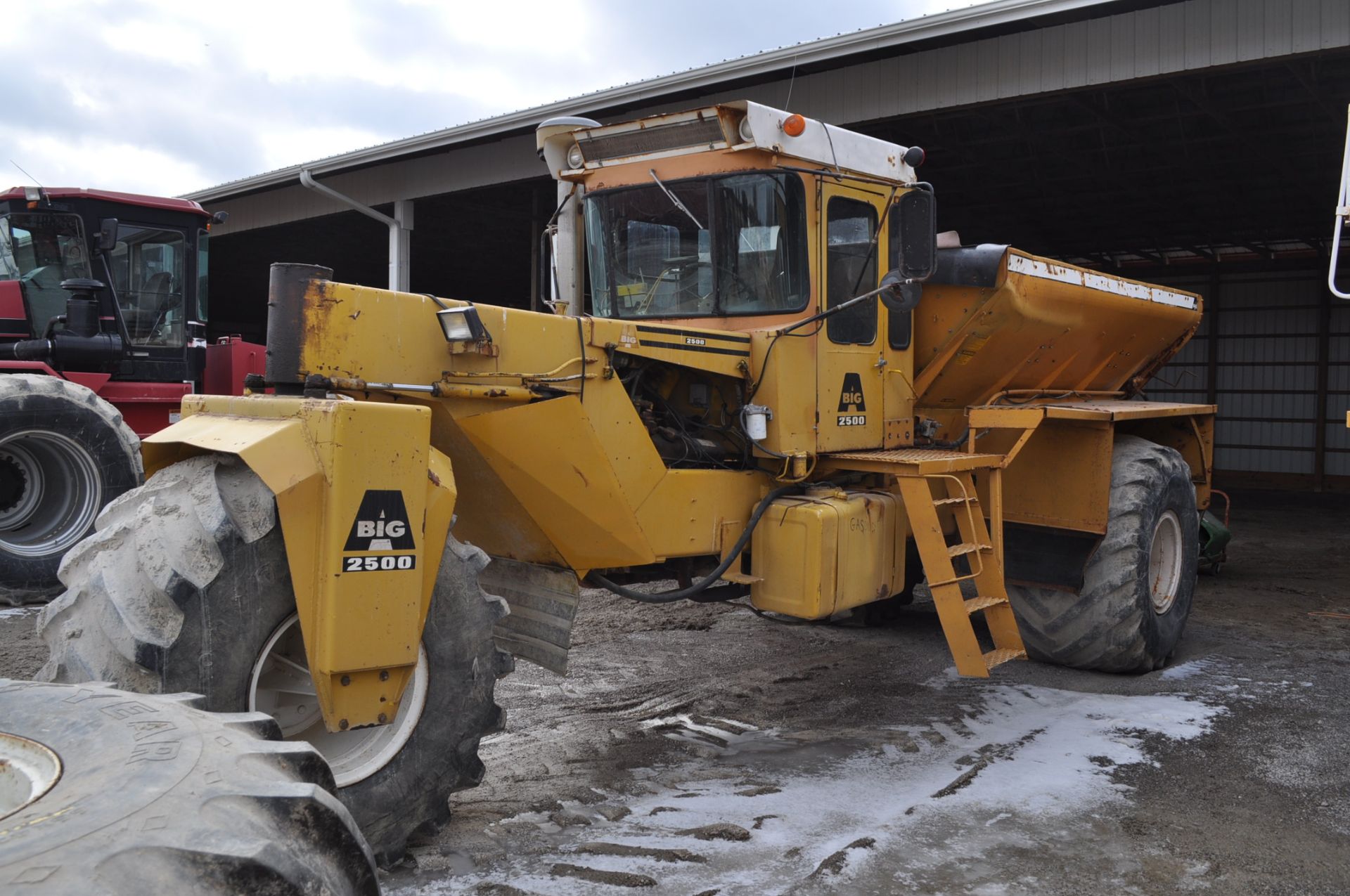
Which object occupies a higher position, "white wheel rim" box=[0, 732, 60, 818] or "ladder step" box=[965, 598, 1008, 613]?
"white wheel rim" box=[0, 732, 60, 818]

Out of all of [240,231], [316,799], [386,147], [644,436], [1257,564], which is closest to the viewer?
[316,799]

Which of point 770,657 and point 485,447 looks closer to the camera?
point 485,447

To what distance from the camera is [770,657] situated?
6.52m

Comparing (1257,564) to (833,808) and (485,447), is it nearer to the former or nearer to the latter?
(833,808)

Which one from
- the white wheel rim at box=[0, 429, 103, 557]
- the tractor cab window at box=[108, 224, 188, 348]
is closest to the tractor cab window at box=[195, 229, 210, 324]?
the tractor cab window at box=[108, 224, 188, 348]

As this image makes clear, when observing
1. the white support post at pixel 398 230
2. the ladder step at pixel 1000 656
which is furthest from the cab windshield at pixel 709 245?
the white support post at pixel 398 230

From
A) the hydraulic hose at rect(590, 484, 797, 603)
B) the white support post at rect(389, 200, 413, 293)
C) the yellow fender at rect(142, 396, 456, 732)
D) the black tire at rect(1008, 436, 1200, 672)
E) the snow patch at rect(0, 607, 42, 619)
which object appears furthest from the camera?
the white support post at rect(389, 200, 413, 293)

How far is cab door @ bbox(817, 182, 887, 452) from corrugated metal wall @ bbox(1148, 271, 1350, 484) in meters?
16.0

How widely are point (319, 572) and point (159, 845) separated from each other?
5.55 ft

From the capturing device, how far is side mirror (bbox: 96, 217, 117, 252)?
9008mm

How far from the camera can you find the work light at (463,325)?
157 inches

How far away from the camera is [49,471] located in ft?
25.9

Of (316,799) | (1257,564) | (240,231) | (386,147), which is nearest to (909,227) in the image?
(316,799)

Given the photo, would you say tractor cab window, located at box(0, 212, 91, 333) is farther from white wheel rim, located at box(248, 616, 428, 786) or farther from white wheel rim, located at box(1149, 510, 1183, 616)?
white wheel rim, located at box(1149, 510, 1183, 616)
